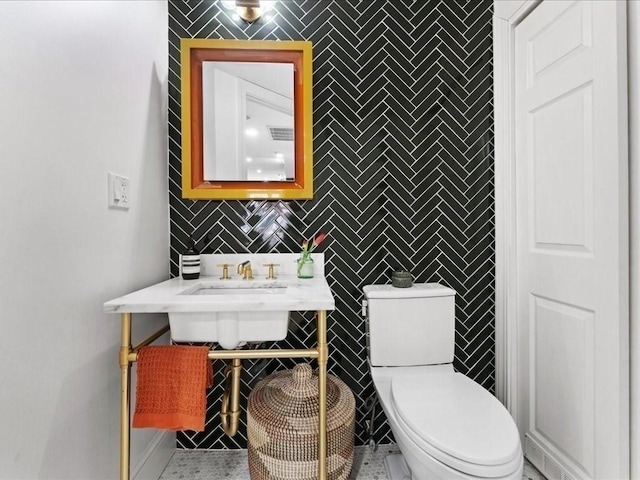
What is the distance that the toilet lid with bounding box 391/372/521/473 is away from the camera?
35.7 inches

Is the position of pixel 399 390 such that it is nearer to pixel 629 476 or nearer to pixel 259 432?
pixel 259 432

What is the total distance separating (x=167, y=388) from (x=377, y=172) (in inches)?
48.3

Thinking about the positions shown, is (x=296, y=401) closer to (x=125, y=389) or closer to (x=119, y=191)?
(x=125, y=389)

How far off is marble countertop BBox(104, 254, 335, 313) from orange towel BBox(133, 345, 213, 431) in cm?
17

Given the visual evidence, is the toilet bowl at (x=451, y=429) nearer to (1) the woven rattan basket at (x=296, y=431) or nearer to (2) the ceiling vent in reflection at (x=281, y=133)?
(1) the woven rattan basket at (x=296, y=431)

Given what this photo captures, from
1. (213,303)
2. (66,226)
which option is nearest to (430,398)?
(213,303)

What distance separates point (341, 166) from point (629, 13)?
1.07m

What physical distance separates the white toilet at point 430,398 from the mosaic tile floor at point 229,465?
10cm

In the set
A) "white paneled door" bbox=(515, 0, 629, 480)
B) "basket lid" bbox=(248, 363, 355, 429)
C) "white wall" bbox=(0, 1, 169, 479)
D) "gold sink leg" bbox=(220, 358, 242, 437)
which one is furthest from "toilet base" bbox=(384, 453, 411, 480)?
"white wall" bbox=(0, 1, 169, 479)

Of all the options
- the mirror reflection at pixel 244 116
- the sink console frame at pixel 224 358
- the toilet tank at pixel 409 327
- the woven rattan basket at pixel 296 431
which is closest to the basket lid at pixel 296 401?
the woven rattan basket at pixel 296 431

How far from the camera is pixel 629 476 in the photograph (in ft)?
3.39

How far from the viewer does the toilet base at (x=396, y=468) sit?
1.38m

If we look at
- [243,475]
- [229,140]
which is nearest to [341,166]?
[229,140]

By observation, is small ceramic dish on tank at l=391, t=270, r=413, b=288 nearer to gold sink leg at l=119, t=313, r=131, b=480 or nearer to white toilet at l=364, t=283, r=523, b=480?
white toilet at l=364, t=283, r=523, b=480
